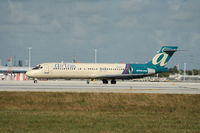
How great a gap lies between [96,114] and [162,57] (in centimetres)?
5154

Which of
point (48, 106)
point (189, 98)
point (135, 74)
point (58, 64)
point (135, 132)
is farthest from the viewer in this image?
point (135, 74)

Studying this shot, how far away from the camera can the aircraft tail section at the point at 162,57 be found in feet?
234

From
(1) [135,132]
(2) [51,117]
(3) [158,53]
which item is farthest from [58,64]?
(1) [135,132]

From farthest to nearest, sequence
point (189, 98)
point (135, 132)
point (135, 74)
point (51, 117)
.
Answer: point (135, 74)
point (189, 98)
point (51, 117)
point (135, 132)

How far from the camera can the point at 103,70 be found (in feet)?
221

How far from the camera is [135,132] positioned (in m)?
15.8

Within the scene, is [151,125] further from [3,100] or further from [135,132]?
[3,100]

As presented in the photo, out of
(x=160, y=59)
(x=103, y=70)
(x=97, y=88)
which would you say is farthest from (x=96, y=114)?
(x=160, y=59)

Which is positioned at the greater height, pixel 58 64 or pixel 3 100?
pixel 58 64

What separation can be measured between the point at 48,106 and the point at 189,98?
13114mm

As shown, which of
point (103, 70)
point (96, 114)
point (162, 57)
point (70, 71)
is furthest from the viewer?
point (162, 57)

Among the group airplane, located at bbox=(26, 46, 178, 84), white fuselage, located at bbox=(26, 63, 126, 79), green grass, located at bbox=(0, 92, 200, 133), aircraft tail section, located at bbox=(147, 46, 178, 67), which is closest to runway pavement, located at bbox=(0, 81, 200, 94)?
green grass, located at bbox=(0, 92, 200, 133)

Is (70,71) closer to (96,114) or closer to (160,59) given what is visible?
(160,59)

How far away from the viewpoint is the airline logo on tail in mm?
71438
